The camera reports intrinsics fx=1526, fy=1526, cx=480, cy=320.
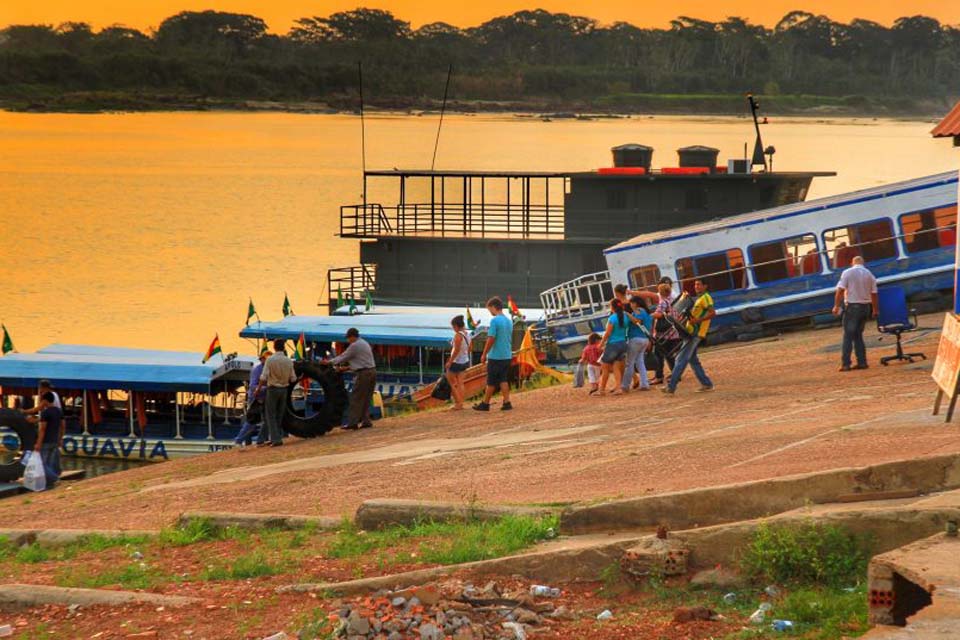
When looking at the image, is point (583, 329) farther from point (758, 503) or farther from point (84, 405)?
point (758, 503)

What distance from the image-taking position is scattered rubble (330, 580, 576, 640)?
9203 mm

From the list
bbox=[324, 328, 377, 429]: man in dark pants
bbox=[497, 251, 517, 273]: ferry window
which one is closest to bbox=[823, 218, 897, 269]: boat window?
bbox=[324, 328, 377, 429]: man in dark pants

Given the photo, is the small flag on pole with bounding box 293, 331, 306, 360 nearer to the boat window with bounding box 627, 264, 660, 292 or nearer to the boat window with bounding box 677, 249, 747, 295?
the boat window with bounding box 627, 264, 660, 292

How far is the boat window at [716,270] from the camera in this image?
95.8 ft

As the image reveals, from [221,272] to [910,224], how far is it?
2330 inches

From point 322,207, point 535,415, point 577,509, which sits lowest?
point 322,207

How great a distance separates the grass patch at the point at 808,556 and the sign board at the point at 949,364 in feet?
13.8

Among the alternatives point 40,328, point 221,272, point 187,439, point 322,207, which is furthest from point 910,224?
point 322,207

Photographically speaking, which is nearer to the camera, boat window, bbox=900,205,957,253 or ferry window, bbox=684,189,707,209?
boat window, bbox=900,205,957,253

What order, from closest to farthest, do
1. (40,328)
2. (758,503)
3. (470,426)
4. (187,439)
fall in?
(758,503), (470,426), (187,439), (40,328)

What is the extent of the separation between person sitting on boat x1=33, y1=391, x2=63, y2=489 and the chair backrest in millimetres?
11405

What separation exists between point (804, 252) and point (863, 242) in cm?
126

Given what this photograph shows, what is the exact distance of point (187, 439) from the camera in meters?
31.8

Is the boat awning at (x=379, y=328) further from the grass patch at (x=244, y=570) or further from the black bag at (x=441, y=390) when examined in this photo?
the grass patch at (x=244, y=570)
